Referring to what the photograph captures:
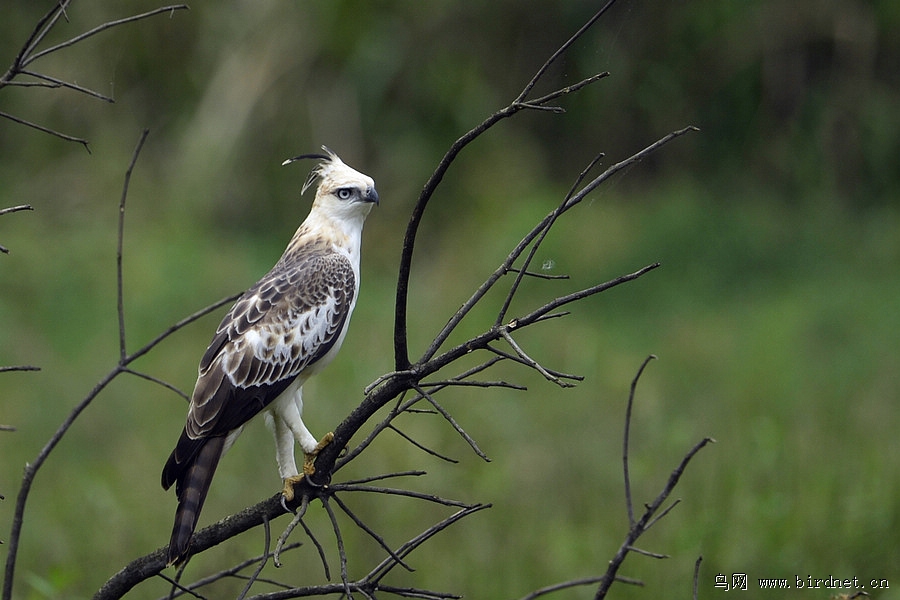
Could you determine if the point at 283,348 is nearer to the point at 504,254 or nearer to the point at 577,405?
the point at 577,405

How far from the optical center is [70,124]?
920 centimetres

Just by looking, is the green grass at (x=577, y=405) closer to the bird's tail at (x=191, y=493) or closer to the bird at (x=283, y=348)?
the bird at (x=283, y=348)

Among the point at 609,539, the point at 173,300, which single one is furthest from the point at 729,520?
the point at 173,300

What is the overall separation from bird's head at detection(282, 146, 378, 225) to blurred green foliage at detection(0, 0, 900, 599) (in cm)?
127

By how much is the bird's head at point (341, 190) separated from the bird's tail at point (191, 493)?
84cm

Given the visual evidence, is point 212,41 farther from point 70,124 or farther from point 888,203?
point 888,203

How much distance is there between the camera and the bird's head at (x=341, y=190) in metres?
3.21

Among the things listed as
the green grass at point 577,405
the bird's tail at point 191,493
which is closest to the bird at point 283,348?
the bird's tail at point 191,493

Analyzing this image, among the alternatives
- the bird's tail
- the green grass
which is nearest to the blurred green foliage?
the green grass

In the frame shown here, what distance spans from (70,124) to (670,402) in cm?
588

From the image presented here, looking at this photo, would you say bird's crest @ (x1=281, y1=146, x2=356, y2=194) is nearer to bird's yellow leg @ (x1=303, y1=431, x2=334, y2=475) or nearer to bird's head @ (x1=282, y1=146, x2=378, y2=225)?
bird's head @ (x1=282, y1=146, x2=378, y2=225)

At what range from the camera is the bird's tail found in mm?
2373

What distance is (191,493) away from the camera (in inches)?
101

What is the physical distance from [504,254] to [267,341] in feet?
13.8
